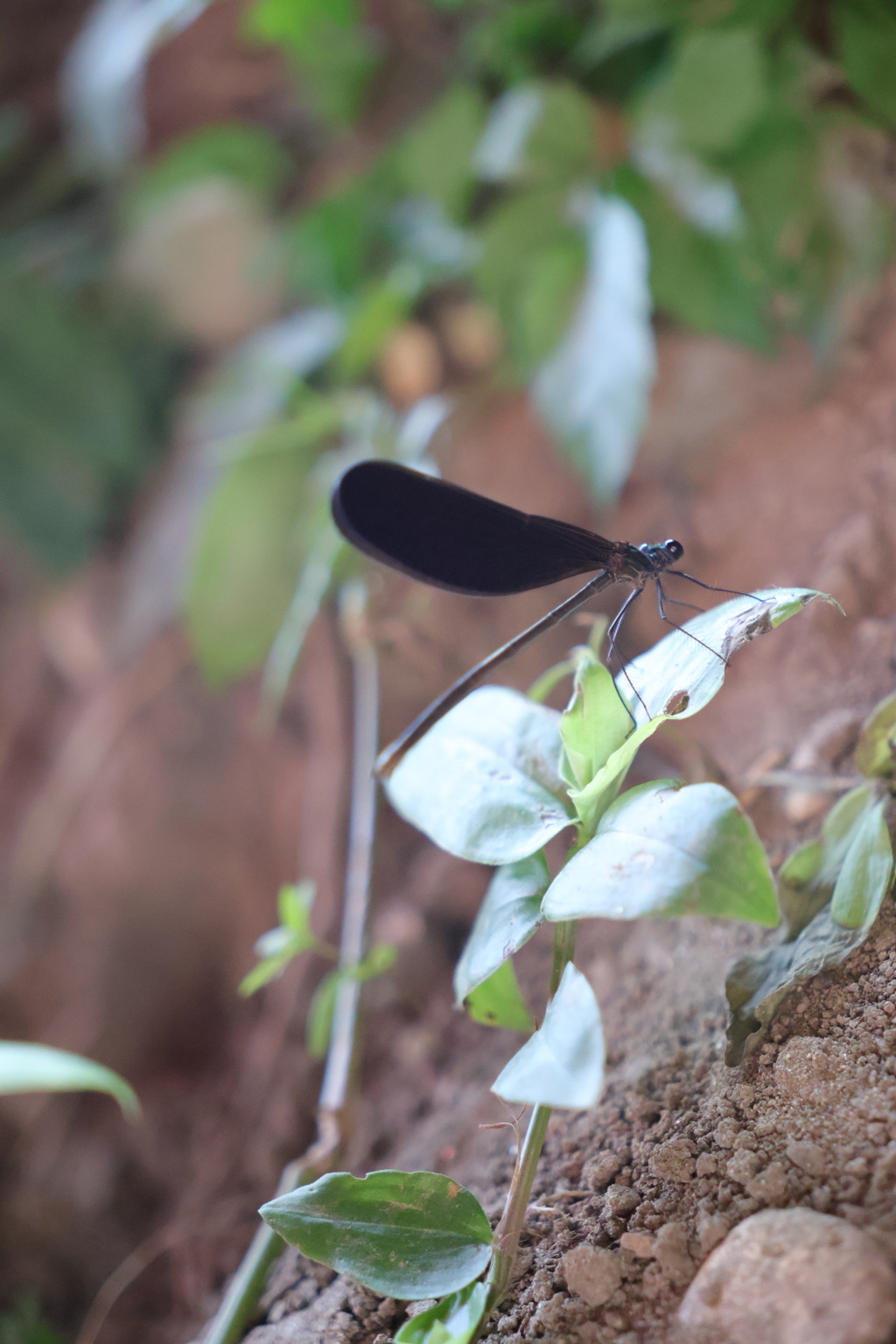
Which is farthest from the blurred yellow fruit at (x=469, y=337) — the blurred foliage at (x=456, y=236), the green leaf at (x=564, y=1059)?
the green leaf at (x=564, y=1059)

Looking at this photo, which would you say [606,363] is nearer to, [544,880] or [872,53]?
[872,53]

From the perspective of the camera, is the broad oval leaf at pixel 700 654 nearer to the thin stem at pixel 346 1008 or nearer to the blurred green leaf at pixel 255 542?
the thin stem at pixel 346 1008

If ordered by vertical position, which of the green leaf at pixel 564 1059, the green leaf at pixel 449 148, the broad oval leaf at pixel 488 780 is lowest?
the broad oval leaf at pixel 488 780

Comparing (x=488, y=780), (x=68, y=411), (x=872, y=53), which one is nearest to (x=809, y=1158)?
(x=488, y=780)

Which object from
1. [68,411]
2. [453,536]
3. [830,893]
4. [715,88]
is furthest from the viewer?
[68,411]

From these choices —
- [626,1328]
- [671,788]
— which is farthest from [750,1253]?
[671,788]

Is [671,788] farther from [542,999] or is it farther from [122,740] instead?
[122,740]

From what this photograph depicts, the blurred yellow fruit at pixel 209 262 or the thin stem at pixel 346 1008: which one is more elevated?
the blurred yellow fruit at pixel 209 262
